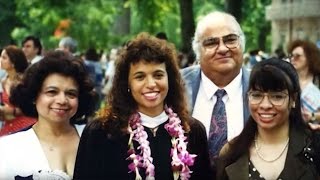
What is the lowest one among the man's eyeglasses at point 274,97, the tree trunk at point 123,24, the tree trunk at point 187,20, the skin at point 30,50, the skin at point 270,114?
the skin at point 270,114

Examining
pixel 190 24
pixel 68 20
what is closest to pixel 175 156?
pixel 190 24

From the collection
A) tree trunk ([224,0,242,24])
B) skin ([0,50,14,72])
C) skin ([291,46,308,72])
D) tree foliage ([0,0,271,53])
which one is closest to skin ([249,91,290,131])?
skin ([291,46,308,72])

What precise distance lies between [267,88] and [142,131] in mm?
782

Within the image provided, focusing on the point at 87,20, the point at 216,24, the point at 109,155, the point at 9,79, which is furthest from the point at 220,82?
the point at 87,20

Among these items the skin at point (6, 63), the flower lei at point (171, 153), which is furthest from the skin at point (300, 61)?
the flower lei at point (171, 153)

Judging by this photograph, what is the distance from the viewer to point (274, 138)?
4277mm

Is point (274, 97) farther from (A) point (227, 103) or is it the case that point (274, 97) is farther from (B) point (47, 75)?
(B) point (47, 75)

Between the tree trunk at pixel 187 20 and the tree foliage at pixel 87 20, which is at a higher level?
the tree foliage at pixel 87 20

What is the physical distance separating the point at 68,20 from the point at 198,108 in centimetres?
2659

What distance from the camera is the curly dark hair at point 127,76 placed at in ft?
14.0

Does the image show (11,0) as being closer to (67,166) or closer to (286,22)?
(286,22)

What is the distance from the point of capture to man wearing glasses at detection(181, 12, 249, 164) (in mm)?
5090

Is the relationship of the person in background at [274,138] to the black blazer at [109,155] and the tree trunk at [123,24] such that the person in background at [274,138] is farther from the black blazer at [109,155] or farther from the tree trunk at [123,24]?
the tree trunk at [123,24]

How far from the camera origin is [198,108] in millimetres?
5227
